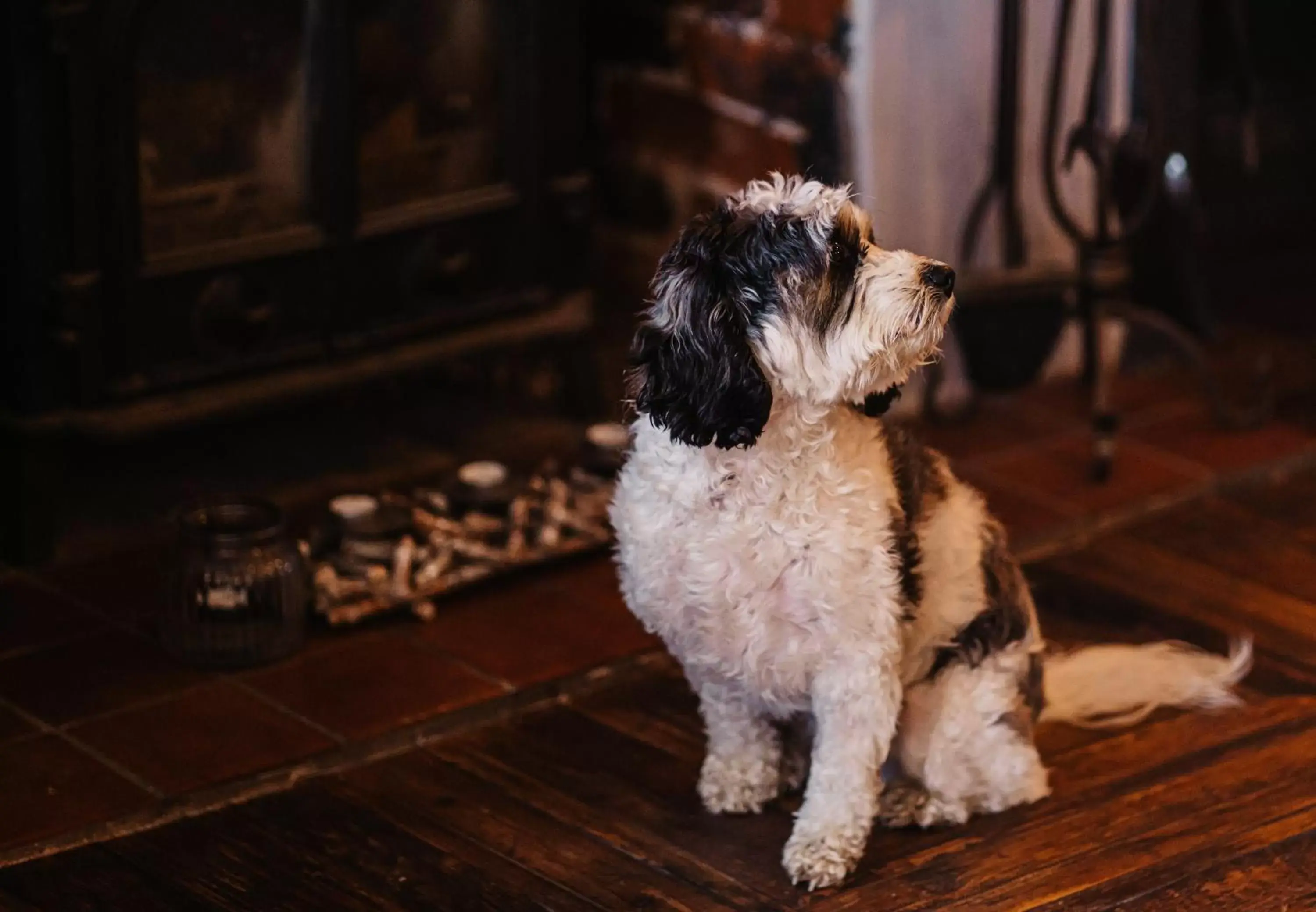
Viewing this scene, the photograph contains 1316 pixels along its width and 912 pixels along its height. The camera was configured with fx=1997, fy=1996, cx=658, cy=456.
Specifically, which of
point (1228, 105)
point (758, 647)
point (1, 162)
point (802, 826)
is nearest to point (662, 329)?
point (758, 647)

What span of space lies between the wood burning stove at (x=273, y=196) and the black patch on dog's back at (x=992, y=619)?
1.22 meters

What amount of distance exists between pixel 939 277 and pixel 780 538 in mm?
321

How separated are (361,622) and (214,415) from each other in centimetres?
40

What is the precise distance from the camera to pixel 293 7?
293 centimetres

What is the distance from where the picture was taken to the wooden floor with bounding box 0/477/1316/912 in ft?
7.14

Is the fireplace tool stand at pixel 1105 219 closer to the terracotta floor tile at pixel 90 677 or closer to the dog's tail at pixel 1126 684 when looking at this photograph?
the dog's tail at pixel 1126 684

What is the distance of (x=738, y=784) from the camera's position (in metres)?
2.35

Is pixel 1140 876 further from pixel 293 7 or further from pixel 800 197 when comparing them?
pixel 293 7

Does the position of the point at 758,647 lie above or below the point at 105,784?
above

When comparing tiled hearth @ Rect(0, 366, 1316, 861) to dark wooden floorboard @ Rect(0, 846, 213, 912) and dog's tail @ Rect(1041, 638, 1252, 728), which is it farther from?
dog's tail @ Rect(1041, 638, 1252, 728)

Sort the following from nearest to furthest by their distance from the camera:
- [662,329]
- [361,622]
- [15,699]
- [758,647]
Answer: [662,329], [758,647], [15,699], [361,622]

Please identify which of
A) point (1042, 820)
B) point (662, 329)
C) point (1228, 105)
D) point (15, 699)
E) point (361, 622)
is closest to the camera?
point (662, 329)

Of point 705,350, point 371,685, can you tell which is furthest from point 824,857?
point 371,685

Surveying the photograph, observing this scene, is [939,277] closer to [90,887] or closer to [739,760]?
[739,760]
